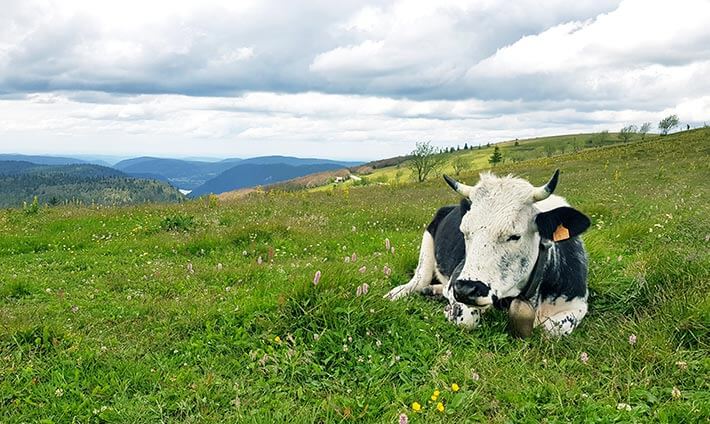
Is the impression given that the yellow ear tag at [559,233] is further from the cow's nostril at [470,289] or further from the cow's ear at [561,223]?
the cow's nostril at [470,289]

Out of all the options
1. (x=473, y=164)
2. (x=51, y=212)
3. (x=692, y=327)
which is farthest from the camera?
(x=473, y=164)

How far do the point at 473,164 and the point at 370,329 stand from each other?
481 ft

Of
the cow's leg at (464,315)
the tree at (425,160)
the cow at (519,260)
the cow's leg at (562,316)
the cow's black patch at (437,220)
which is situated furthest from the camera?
the tree at (425,160)

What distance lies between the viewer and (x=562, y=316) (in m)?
6.30

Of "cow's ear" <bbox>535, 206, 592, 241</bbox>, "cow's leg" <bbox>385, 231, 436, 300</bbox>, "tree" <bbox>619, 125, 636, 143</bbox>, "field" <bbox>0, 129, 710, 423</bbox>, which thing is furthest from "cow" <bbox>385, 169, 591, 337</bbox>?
"tree" <bbox>619, 125, 636, 143</bbox>

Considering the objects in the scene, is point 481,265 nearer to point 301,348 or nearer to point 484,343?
point 484,343

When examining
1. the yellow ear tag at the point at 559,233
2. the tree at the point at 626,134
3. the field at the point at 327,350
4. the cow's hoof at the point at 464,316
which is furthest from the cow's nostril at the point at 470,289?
the tree at the point at 626,134

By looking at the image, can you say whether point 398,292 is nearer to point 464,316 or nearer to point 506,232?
point 464,316

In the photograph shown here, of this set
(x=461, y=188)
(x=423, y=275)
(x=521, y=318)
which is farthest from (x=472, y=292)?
(x=423, y=275)

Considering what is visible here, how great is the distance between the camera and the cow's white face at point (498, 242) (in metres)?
5.48

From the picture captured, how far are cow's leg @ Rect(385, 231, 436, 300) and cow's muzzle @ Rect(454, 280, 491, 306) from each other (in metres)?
2.30

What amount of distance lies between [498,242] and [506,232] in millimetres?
146

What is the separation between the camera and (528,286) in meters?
6.18

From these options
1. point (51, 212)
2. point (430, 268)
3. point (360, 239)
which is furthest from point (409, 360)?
point (51, 212)
